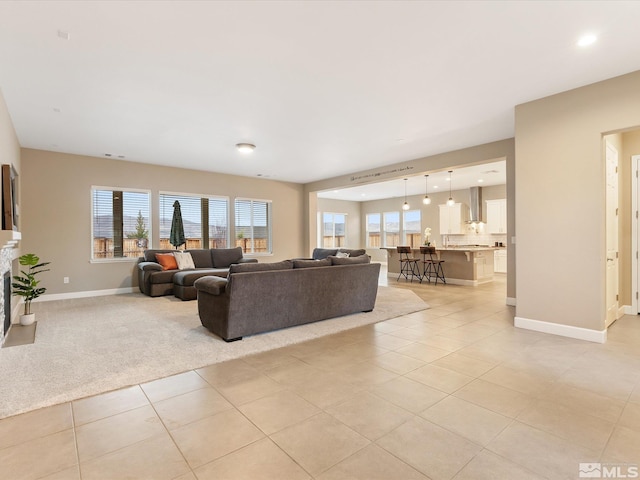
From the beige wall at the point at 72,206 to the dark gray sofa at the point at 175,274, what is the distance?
1.91 ft

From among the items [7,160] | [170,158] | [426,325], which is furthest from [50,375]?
[170,158]

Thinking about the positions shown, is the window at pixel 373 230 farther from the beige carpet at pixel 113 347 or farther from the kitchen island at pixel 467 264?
the beige carpet at pixel 113 347

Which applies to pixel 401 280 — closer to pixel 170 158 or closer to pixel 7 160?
pixel 170 158

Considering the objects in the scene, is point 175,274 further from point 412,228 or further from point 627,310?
point 412,228

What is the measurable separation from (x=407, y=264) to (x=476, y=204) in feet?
11.6

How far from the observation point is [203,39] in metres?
2.79

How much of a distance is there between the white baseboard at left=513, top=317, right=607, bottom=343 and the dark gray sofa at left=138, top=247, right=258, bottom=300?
16.8 feet

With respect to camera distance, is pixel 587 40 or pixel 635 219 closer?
pixel 587 40

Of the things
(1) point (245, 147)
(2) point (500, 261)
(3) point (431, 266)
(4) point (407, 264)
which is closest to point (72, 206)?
(1) point (245, 147)

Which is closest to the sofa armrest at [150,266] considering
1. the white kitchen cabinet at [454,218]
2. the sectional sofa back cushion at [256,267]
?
the sectional sofa back cushion at [256,267]

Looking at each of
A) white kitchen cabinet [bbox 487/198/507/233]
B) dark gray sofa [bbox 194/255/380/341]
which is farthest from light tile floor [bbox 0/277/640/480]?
white kitchen cabinet [bbox 487/198/507/233]

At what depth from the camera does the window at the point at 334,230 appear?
1415 centimetres

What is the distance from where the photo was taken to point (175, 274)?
21.3ft

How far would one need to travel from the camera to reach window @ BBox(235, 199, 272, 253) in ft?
29.4
